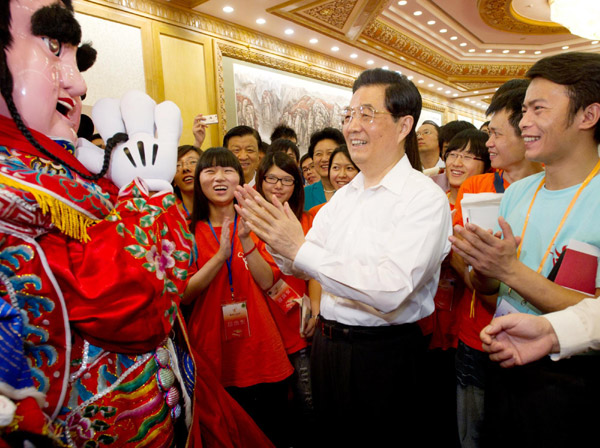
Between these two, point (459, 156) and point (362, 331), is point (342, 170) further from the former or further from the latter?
point (362, 331)

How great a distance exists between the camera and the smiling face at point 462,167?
2324 millimetres

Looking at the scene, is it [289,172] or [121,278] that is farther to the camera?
[289,172]

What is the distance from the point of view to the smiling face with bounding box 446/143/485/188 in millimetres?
2324

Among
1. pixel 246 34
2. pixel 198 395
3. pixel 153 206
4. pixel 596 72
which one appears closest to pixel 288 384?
pixel 198 395

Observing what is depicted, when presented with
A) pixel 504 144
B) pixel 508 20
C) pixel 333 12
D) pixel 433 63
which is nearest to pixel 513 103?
pixel 504 144

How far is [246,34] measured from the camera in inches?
233

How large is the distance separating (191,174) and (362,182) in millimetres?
1320

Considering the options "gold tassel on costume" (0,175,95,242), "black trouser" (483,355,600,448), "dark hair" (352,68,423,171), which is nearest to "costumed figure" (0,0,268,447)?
"gold tassel on costume" (0,175,95,242)

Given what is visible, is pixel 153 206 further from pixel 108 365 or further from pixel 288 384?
pixel 288 384

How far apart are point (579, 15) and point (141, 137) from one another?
6.85 meters

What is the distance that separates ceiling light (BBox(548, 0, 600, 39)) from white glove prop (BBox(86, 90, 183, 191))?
21.6 feet

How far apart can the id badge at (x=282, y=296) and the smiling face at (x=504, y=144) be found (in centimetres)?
117

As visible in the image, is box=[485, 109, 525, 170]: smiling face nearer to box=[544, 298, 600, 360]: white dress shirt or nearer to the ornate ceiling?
box=[544, 298, 600, 360]: white dress shirt

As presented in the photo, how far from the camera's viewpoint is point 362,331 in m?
1.30
